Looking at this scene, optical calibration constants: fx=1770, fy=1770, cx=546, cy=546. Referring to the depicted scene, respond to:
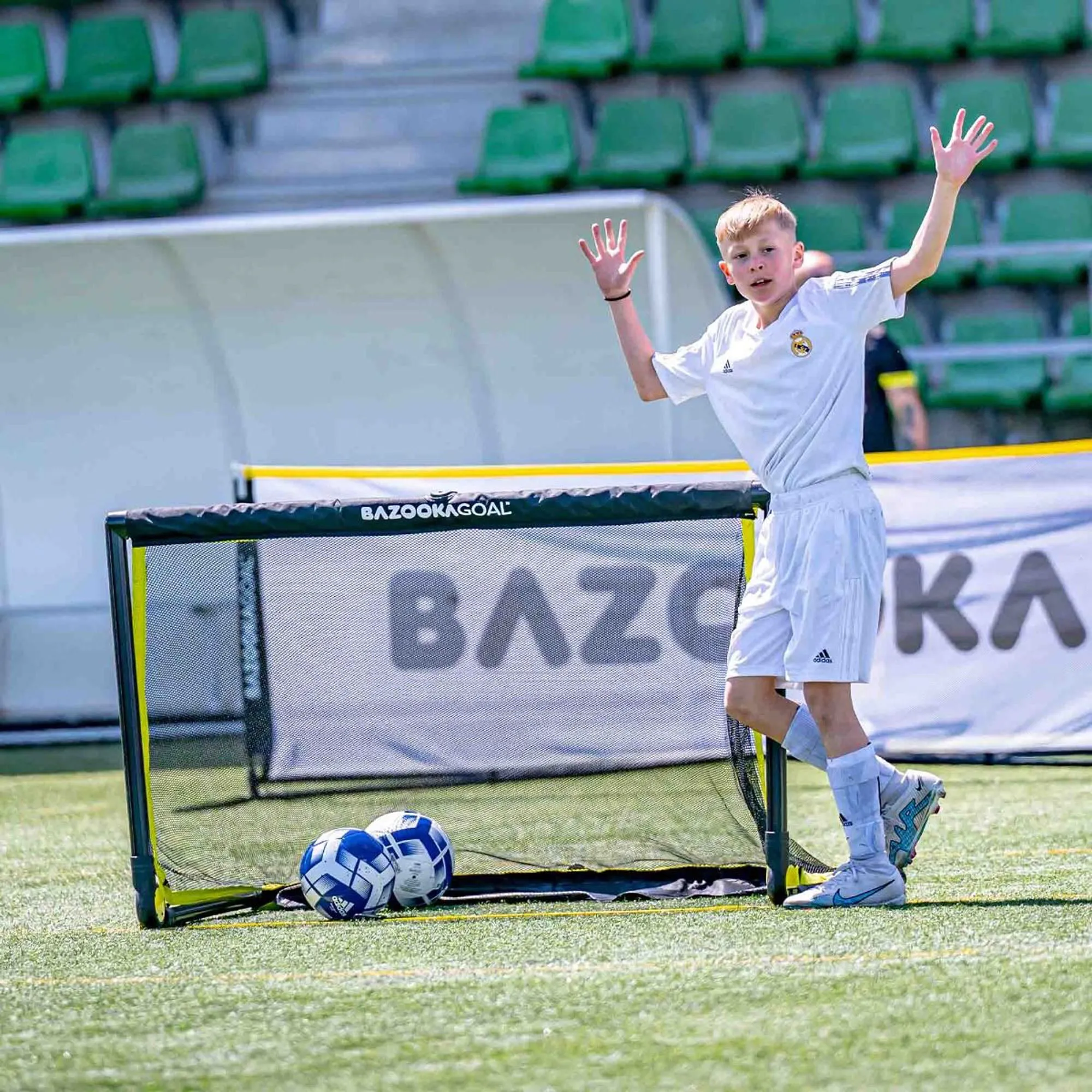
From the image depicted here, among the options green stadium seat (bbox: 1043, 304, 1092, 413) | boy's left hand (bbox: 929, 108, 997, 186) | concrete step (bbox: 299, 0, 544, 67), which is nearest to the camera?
boy's left hand (bbox: 929, 108, 997, 186)

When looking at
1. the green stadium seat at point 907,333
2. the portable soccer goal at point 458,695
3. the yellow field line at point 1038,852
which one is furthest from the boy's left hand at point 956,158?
the green stadium seat at point 907,333

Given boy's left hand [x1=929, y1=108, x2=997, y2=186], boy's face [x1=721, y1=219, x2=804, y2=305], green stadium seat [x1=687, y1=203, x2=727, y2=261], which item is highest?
green stadium seat [x1=687, y1=203, x2=727, y2=261]

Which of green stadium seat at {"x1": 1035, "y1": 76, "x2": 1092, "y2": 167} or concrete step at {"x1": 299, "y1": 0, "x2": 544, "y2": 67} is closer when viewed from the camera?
green stadium seat at {"x1": 1035, "y1": 76, "x2": 1092, "y2": 167}

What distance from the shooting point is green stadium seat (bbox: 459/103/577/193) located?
11.3 meters

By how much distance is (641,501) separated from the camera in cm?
417

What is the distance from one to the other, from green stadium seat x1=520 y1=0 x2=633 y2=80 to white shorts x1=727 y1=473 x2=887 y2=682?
8.21m

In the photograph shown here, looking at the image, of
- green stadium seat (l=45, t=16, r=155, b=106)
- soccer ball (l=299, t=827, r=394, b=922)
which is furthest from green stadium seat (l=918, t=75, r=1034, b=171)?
soccer ball (l=299, t=827, r=394, b=922)

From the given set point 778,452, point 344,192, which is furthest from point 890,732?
point 344,192

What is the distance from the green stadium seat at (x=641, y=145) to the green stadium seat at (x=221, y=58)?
2.43m

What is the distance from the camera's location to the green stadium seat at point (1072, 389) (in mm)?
10484

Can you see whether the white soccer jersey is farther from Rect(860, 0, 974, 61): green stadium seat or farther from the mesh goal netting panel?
Rect(860, 0, 974, 61): green stadium seat

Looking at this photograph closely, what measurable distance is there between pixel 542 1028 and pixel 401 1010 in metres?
0.30

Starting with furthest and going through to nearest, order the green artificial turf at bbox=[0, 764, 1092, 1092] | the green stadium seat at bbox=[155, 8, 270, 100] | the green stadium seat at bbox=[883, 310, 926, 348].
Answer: the green stadium seat at bbox=[155, 8, 270, 100] < the green stadium seat at bbox=[883, 310, 926, 348] < the green artificial turf at bbox=[0, 764, 1092, 1092]

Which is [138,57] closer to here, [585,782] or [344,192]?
[344,192]
